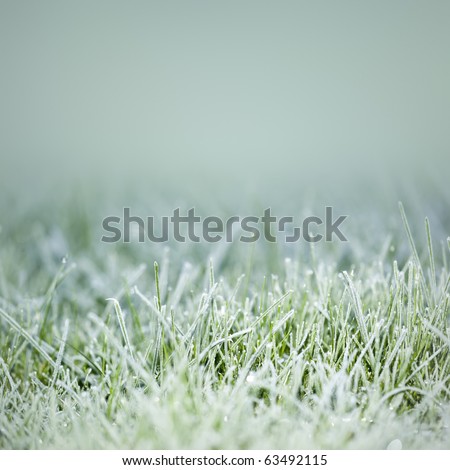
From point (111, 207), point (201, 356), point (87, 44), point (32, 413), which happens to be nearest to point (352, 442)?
point (201, 356)

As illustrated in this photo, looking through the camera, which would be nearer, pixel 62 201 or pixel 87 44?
pixel 62 201

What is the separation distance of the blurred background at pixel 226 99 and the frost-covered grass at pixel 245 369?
773 mm

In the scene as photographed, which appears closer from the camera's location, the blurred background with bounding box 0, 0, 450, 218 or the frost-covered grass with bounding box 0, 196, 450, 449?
the frost-covered grass with bounding box 0, 196, 450, 449

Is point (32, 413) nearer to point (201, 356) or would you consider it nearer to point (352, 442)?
point (201, 356)

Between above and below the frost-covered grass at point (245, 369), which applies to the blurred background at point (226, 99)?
above

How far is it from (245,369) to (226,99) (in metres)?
1.47

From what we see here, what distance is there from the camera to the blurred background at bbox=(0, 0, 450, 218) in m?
1.98

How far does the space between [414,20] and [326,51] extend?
35cm

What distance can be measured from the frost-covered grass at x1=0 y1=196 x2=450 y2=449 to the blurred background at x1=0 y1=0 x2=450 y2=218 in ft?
2.54

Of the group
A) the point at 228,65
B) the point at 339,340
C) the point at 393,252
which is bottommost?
the point at 339,340

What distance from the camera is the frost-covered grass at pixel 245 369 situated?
3.37 feet

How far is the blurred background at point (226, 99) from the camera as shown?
1.98 metres

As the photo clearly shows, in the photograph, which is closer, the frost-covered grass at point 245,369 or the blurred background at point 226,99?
the frost-covered grass at point 245,369

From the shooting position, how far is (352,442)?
40.1 inches
